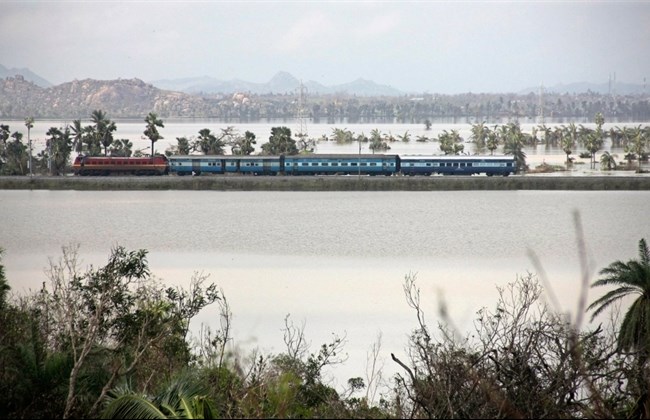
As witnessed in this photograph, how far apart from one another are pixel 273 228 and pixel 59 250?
757cm

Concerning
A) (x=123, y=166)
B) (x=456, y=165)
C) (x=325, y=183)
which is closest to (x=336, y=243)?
(x=325, y=183)

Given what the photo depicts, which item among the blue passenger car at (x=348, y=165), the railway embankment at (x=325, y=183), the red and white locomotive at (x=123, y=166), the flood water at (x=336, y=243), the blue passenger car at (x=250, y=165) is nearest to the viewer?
the flood water at (x=336, y=243)

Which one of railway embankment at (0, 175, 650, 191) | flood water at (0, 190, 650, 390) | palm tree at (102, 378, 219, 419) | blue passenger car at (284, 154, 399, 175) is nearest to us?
palm tree at (102, 378, 219, 419)

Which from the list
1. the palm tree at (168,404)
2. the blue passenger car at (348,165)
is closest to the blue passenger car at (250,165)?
the blue passenger car at (348,165)

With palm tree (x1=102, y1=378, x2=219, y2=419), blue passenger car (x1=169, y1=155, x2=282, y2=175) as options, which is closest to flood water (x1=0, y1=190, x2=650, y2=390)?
blue passenger car (x1=169, y1=155, x2=282, y2=175)

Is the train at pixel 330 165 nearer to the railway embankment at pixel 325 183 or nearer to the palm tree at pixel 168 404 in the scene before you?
the railway embankment at pixel 325 183

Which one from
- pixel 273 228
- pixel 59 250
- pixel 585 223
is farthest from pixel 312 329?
pixel 585 223

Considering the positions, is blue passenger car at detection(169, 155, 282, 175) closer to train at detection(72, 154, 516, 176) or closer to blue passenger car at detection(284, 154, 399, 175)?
train at detection(72, 154, 516, 176)

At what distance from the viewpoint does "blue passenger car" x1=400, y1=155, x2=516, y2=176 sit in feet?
157

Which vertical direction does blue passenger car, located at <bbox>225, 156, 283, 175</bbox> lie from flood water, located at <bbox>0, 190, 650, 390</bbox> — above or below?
above

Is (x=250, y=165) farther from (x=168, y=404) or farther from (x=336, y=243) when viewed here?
(x=168, y=404)

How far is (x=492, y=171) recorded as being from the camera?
48125 millimetres

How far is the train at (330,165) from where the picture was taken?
47781 mm

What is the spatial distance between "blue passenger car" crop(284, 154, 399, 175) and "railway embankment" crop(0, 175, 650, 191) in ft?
2.36
